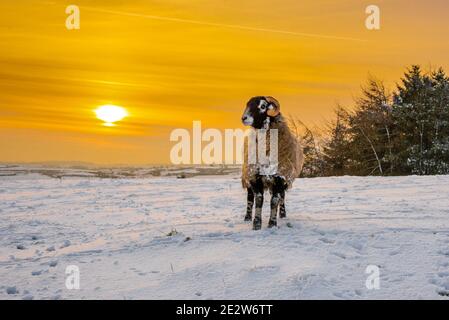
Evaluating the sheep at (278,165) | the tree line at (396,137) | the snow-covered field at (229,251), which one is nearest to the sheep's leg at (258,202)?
the sheep at (278,165)

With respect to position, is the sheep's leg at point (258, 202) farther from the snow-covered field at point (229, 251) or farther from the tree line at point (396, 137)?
the tree line at point (396, 137)

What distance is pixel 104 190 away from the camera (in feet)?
59.4

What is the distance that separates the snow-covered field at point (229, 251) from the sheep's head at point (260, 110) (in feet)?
6.63

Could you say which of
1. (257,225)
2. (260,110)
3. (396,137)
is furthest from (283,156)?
(396,137)

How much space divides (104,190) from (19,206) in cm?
470

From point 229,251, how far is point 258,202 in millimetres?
1737

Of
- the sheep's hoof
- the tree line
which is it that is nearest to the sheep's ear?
the sheep's hoof

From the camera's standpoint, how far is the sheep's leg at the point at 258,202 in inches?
316

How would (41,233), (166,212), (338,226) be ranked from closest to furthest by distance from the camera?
(338,226)
(41,233)
(166,212)

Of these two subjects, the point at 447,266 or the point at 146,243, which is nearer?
the point at 447,266

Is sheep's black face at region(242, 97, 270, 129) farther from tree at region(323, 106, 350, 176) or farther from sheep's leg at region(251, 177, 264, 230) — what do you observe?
tree at region(323, 106, 350, 176)

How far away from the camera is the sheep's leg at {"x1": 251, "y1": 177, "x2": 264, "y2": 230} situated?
802cm

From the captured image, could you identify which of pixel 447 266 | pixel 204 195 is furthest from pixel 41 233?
pixel 447 266

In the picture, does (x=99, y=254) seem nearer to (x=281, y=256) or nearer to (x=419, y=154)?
(x=281, y=256)
